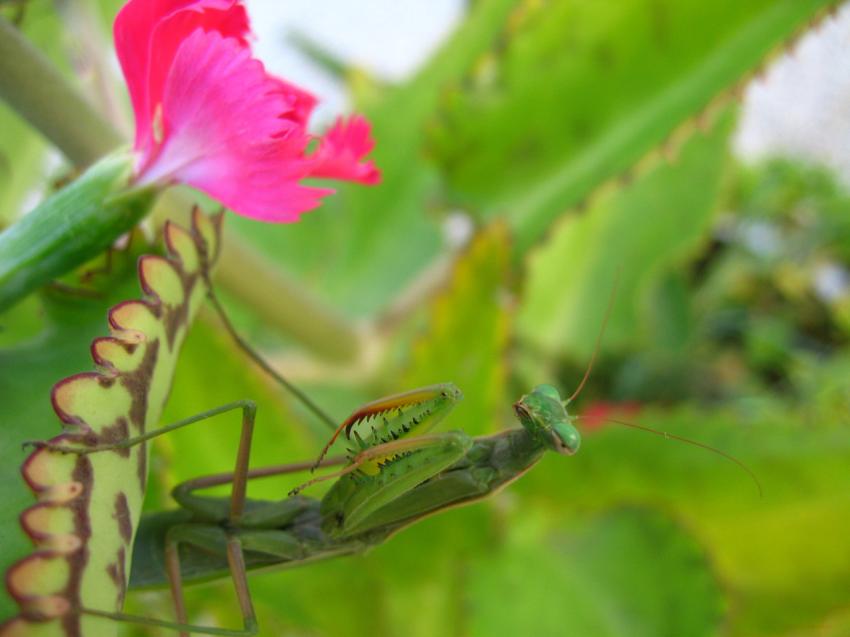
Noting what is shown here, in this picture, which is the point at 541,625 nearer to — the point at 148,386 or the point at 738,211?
the point at 148,386

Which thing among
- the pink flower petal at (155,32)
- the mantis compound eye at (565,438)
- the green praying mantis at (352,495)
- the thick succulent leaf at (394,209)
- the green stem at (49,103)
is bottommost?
the mantis compound eye at (565,438)

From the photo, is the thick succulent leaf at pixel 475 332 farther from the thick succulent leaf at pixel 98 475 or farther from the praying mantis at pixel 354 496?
the thick succulent leaf at pixel 98 475

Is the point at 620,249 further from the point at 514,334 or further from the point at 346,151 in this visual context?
the point at 346,151

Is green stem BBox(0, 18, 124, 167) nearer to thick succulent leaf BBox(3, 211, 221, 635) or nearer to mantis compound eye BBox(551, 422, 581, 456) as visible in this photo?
thick succulent leaf BBox(3, 211, 221, 635)

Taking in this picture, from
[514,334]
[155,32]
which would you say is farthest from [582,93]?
[155,32]

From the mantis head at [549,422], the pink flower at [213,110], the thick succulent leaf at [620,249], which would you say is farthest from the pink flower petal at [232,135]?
the thick succulent leaf at [620,249]

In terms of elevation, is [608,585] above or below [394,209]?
below
